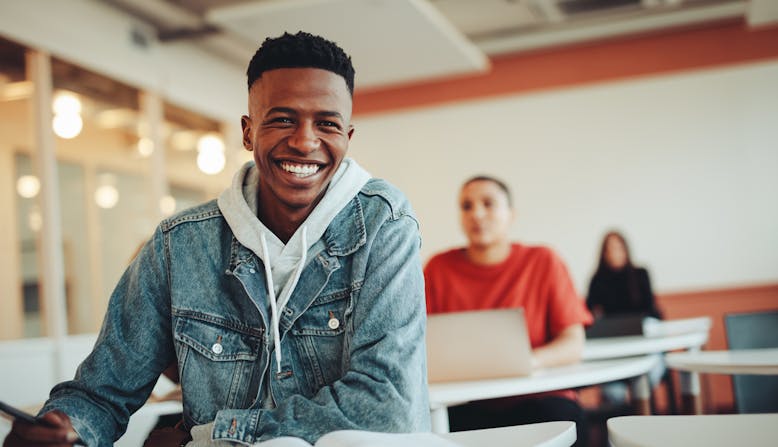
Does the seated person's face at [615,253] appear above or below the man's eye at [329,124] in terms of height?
Result: below

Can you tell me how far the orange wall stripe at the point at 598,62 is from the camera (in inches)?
277

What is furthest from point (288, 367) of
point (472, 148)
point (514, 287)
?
point (472, 148)

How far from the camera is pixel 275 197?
5.15ft

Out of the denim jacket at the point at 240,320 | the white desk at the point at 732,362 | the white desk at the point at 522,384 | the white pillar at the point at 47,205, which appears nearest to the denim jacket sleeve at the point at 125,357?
the denim jacket at the point at 240,320

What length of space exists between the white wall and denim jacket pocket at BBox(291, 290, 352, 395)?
238 inches

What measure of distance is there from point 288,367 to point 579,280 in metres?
6.09

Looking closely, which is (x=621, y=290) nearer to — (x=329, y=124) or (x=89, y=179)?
(x=89, y=179)

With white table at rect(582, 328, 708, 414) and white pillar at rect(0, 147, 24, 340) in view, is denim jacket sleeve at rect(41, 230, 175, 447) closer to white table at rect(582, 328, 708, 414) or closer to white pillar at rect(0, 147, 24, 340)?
white table at rect(582, 328, 708, 414)

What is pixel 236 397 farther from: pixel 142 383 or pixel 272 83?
pixel 272 83

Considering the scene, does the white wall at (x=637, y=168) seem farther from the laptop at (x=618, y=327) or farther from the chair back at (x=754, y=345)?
the chair back at (x=754, y=345)

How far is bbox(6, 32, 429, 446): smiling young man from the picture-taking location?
1457mm

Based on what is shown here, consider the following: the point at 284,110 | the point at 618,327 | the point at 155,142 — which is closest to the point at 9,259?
the point at 155,142

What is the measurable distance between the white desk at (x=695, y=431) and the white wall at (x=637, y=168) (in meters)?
5.99

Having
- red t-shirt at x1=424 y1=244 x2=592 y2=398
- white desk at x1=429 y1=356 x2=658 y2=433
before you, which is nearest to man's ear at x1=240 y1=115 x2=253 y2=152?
white desk at x1=429 y1=356 x2=658 y2=433
